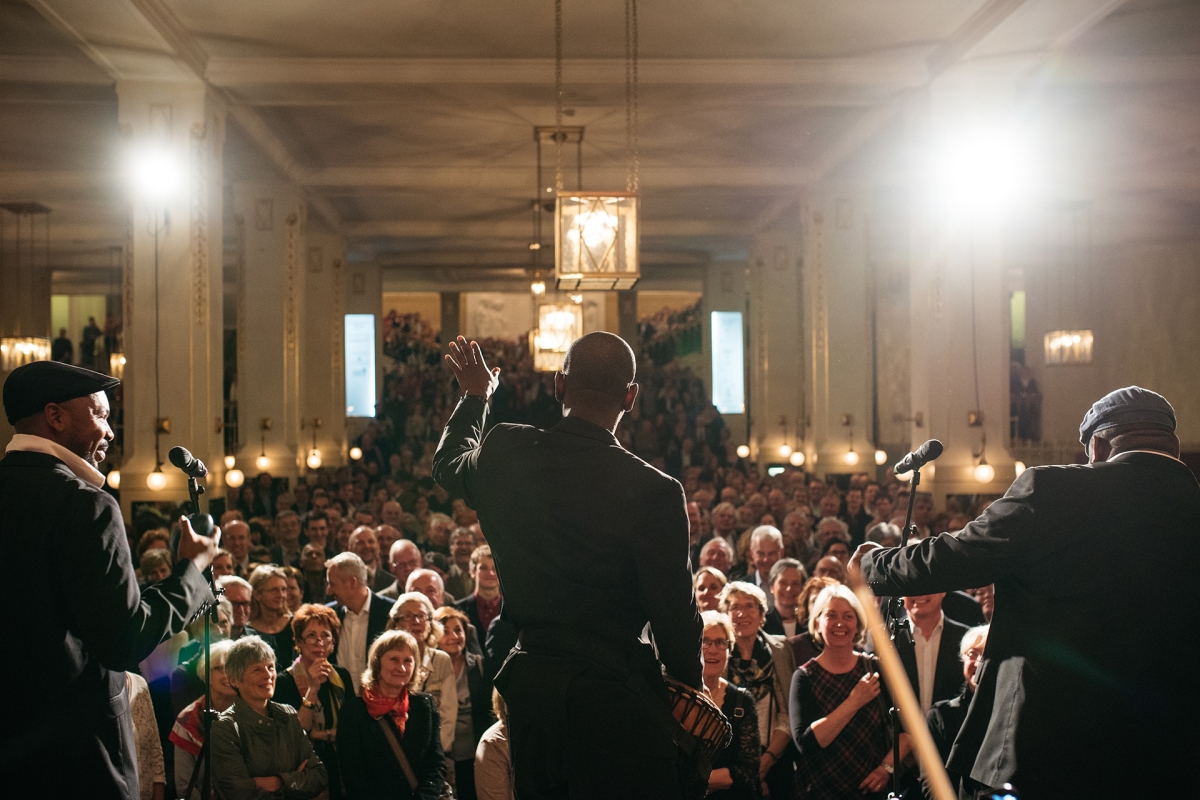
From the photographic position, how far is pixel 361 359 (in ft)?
81.1

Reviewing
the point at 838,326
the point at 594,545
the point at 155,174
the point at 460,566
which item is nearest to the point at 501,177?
the point at 838,326

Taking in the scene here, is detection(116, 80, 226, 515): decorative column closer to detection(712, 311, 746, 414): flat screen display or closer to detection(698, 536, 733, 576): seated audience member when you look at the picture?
detection(698, 536, 733, 576): seated audience member

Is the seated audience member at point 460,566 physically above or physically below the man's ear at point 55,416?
below

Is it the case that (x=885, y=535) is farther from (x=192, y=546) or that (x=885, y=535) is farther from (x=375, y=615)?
→ (x=192, y=546)

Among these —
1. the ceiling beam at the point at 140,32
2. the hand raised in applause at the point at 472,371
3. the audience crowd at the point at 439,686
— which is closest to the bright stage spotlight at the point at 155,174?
the ceiling beam at the point at 140,32

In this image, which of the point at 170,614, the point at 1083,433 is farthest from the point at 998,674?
the point at 170,614

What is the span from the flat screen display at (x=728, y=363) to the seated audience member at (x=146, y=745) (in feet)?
68.8

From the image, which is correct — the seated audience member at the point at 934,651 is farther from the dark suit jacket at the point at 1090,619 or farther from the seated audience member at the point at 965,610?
the dark suit jacket at the point at 1090,619

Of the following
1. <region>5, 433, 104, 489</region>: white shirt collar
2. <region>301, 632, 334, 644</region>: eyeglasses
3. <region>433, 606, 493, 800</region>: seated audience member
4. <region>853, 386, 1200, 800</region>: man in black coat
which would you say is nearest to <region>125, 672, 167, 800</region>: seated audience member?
<region>301, 632, 334, 644</region>: eyeglasses

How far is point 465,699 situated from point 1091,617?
333 centimetres

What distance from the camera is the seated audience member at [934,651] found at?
473cm

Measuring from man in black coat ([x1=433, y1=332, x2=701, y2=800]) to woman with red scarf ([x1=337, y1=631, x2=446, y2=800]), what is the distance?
1960 millimetres

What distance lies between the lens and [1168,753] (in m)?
2.75

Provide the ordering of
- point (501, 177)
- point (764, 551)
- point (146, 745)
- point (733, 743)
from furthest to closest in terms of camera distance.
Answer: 1. point (501, 177)
2. point (764, 551)
3. point (146, 745)
4. point (733, 743)
